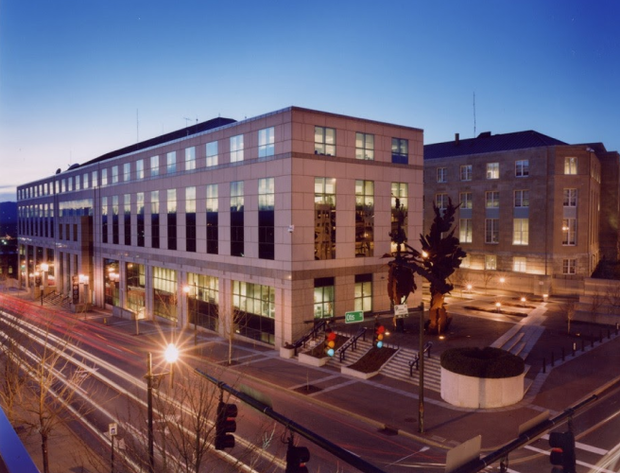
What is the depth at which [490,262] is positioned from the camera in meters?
67.5

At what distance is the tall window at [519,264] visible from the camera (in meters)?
63.8

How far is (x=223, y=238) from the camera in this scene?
44656mm

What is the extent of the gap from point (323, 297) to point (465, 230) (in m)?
38.2

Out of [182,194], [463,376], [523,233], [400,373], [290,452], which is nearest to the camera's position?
[290,452]

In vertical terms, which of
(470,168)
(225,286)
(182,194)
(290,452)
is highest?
(470,168)

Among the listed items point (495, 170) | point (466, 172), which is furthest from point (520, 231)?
point (466, 172)

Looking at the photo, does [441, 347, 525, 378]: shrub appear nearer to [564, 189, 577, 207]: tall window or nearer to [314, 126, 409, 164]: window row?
[314, 126, 409, 164]: window row

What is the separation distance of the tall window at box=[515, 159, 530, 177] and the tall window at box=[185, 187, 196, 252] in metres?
42.3

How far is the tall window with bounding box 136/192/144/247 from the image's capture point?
5797cm

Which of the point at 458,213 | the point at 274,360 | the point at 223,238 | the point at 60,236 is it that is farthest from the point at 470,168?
the point at 60,236

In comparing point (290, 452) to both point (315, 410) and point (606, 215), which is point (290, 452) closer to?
point (315, 410)

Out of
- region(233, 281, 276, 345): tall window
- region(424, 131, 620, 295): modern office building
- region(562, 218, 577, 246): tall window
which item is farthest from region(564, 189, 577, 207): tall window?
region(233, 281, 276, 345): tall window

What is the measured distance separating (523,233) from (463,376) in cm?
4480

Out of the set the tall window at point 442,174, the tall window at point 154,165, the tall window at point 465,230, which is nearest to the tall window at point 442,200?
the tall window at point 442,174
